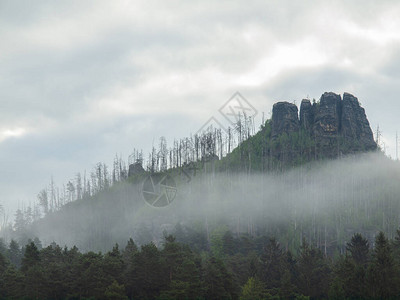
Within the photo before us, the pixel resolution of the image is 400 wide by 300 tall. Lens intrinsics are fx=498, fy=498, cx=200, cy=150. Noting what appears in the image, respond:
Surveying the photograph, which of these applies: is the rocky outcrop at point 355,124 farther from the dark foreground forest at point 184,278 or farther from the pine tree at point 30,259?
the pine tree at point 30,259

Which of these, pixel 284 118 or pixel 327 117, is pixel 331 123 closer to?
pixel 327 117

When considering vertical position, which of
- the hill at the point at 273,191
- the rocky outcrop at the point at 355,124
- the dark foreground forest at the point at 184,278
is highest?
the rocky outcrop at the point at 355,124

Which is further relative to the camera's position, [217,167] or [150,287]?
[217,167]

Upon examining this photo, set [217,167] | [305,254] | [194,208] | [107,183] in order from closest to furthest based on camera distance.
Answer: [305,254] < [194,208] < [217,167] < [107,183]

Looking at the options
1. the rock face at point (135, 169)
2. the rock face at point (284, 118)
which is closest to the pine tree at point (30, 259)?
the rock face at point (284, 118)

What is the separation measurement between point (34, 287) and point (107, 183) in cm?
10303

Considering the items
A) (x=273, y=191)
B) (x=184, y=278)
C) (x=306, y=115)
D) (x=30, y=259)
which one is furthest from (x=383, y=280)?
(x=306, y=115)

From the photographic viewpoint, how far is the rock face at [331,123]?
139 meters

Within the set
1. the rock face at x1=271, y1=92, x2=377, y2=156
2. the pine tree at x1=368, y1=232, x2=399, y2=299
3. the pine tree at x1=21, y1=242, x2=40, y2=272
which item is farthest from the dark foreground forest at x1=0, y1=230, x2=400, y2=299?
the rock face at x1=271, y1=92, x2=377, y2=156

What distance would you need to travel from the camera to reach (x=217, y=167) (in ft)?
457

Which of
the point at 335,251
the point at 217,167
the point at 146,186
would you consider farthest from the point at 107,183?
the point at 335,251

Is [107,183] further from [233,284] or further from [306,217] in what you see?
[233,284]

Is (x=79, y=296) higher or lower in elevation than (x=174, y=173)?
lower

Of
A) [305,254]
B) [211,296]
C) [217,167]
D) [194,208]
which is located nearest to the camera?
[211,296]
